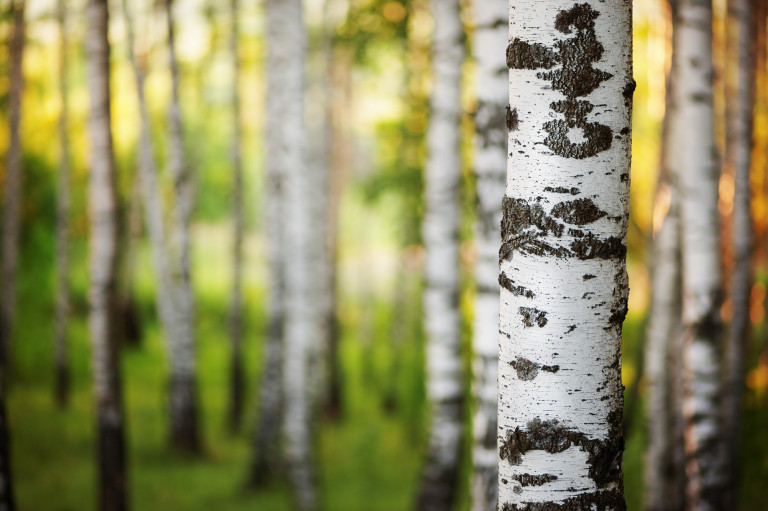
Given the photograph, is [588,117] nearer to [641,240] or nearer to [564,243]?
[564,243]

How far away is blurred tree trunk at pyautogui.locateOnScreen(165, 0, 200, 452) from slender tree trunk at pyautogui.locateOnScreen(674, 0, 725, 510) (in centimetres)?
625

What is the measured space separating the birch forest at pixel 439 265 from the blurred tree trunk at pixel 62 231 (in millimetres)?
70

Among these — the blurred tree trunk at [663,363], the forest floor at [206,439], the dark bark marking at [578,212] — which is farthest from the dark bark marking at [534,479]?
the forest floor at [206,439]

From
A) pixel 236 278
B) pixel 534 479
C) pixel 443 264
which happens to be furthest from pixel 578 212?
pixel 236 278

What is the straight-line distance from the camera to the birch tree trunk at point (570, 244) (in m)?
1.73

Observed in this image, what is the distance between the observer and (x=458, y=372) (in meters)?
4.84

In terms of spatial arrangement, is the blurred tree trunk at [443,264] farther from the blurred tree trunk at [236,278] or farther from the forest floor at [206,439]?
the blurred tree trunk at [236,278]

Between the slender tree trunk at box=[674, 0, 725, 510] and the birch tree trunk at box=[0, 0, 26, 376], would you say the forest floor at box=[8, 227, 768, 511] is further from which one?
the slender tree trunk at box=[674, 0, 725, 510]

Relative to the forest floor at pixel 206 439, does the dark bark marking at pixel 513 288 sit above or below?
above

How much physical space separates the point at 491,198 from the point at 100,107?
338 centimetres

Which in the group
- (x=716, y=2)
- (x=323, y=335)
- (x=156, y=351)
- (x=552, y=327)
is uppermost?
(x=716, y=2)

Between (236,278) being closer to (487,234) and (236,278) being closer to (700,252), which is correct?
(487,234)

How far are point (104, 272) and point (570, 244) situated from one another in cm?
438

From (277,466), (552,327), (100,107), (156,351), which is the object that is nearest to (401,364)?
(277,466)
